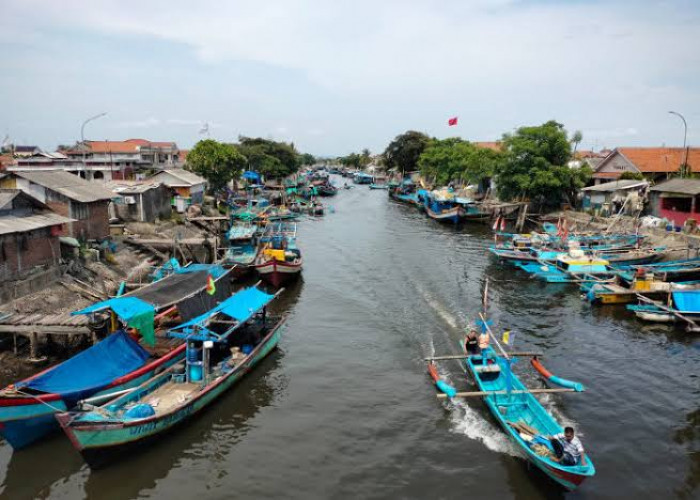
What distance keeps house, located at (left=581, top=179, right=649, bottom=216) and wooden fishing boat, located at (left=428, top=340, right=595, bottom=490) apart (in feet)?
93.7

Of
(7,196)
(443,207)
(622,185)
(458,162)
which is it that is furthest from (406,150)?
(7,196)

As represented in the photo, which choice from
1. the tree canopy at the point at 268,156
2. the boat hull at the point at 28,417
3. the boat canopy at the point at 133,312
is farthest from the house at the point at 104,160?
the boat hull at the point at 28,417

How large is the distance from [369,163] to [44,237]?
136251 mm

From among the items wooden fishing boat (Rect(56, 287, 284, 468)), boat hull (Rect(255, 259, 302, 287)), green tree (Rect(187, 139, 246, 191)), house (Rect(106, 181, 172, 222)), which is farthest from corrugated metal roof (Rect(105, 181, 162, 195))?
wooden fishing boat (Rect(56, 287, 284, 468))

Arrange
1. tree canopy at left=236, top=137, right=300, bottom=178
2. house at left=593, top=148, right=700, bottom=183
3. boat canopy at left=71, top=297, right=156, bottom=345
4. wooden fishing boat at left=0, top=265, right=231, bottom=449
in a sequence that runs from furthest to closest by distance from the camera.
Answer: tree canopy at left=236, top=137, right=300, bottom=178 → house at left=593, top=148, right=700, bottom=183 → boat canopy at left=71, top=297, right=156, bottom=345 → wooden fishing boat at left=0, top=265, right=231, bottom=449

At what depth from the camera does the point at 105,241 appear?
27297 millimetres

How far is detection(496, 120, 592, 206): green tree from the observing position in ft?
150

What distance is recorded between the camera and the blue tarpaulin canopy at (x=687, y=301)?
73.8 ft

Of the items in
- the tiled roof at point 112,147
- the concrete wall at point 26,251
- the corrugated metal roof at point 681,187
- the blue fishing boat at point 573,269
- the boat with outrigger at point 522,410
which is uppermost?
the tiled roof at point 112,147

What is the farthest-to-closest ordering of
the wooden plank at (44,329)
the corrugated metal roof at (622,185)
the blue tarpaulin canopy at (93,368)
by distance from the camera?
1. the corrugated metal roof at (622,185)
2. the wooden plank at (44,329)
3. the blue tarpaulin canopy at (93,368)

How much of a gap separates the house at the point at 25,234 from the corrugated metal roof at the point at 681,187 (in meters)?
37.6

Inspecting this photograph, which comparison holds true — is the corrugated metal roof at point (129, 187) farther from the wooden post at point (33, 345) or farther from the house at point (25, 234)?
the wooden post at point (33, 345)

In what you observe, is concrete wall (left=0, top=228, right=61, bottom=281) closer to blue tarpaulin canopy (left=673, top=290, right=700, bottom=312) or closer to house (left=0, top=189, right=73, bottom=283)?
house (left=0, top=189, right=73, bottom=283)

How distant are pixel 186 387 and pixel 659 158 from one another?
4925cm
